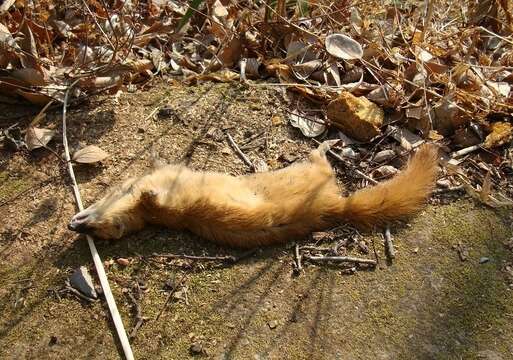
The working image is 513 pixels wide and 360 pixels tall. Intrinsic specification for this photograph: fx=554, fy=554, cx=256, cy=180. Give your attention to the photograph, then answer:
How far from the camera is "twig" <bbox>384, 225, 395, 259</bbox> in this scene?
2646 millimetres

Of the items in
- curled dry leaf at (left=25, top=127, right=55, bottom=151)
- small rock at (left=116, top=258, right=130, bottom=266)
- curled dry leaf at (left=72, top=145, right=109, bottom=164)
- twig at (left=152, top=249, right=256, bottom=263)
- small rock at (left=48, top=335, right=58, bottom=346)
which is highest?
curled dry leaf at (left=25, top=127, right=55, bottom=151)

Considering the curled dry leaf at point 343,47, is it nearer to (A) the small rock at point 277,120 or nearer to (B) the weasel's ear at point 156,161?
(A) the small rock at point 277,120

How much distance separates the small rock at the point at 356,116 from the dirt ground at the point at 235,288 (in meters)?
0.26

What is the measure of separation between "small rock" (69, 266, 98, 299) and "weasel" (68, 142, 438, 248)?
21 cm

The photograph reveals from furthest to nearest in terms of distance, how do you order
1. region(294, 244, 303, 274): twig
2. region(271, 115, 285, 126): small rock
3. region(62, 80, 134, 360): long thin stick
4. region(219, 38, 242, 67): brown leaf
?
region(219, 38, 242, 67): brown leaf
region(271, 115, 285, 126): small rock
region(294, 244, 303, 274): twig
region(62, 80, 134, 360): long thin stick

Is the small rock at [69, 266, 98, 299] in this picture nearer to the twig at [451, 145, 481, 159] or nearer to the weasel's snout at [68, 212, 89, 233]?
the weasel's snout at [68, 212, 89, 233]

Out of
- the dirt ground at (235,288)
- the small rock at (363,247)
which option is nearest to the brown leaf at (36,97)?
the dirt ground at (235,288)

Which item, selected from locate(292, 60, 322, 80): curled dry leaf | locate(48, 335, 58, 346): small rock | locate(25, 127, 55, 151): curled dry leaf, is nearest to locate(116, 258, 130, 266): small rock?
locate(48, 335, 58, 346): small rock

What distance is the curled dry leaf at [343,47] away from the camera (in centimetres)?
318

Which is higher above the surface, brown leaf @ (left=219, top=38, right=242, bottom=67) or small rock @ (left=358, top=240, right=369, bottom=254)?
brown leaf @ (left=219, top=38, right=242, bottom=67)

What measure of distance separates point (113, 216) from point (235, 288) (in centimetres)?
72

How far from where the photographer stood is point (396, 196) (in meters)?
2.71

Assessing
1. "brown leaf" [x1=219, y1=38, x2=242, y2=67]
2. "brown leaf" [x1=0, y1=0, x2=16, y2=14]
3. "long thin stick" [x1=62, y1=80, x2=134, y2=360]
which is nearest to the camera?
"long thin stick" [x1=62, y1=80, x2=134, y2=360]

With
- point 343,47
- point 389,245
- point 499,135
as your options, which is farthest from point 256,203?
point 499,135
